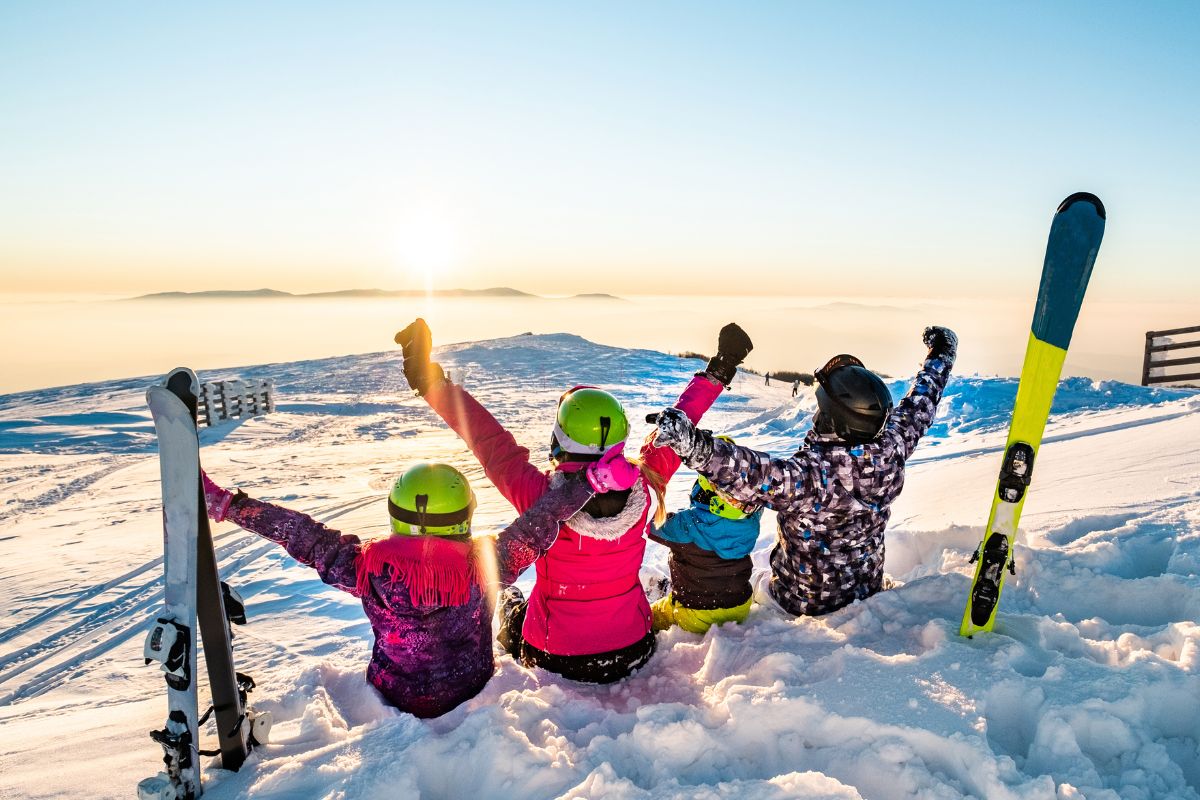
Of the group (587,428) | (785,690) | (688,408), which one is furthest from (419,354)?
(785,690)

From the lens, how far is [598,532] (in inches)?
128

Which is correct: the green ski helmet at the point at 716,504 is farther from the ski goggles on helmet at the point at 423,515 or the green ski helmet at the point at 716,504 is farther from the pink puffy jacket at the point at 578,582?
the ski goggles on helmet at the point at 423,515

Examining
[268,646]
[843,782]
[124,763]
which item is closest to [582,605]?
[843,782]

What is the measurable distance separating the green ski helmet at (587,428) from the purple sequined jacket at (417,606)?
8.4 inches

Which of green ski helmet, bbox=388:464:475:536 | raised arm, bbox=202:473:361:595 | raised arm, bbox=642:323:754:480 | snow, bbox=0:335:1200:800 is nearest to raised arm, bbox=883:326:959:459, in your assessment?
snow, bbox=0:335:1200:800

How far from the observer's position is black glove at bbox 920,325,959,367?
409cm

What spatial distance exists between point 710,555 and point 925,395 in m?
1.51

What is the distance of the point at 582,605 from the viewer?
3416mm

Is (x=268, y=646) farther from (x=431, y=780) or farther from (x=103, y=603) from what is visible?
(x=431, y=780)

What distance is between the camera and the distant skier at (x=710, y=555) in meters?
3.63

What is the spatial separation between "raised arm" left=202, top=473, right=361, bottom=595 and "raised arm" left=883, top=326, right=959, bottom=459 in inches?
103

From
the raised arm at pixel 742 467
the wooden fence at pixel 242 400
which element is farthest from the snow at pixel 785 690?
the wooden fence at pixel 242 400

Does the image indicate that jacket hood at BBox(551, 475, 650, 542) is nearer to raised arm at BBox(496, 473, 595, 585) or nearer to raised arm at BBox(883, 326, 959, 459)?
raised arm at BBox(496, 473, 595, 585)

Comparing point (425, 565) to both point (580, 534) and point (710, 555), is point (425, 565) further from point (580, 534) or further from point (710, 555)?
point (710, 555)
